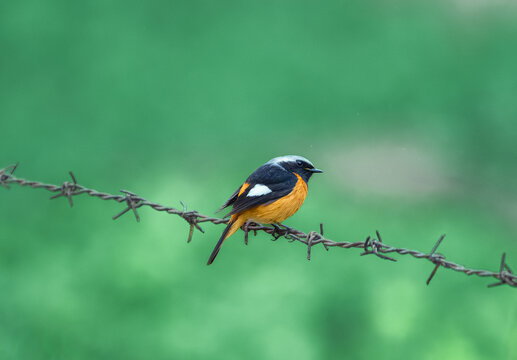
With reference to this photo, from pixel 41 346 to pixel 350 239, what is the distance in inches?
147

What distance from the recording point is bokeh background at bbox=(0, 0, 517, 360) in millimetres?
5859

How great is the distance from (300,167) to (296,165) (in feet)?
0.12

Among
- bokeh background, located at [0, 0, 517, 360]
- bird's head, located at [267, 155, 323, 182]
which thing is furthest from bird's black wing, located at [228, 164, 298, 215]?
bokeh background, located at [0, 0, 517, 360]

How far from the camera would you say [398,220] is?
871 cm

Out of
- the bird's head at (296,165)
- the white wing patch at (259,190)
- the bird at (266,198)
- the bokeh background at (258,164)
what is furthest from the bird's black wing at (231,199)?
the bokeh background at (258,164)

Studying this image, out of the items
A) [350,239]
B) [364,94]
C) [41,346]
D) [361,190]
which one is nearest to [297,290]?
[350,239]

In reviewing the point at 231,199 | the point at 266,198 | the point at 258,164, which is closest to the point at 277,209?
the point at 266,198

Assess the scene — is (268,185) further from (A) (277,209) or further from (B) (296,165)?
(B) (296,165)

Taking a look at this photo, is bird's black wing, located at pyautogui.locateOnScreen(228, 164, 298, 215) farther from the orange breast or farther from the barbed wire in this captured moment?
the barbed wire

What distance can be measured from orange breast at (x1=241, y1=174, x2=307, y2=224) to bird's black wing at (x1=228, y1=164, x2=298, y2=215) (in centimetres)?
3

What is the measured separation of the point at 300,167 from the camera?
14.2 feet

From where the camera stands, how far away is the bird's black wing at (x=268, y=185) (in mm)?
3893

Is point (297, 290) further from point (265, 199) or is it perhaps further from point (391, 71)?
point (391, 71)

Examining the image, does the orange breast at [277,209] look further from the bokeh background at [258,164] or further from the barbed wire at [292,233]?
the bokeh background at [258,164]
